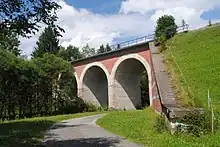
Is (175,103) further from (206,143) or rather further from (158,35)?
(158,35)

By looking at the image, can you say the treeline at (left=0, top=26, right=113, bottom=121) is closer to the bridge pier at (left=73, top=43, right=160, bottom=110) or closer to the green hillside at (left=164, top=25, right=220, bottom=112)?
the bridge pier at (left=73, top=43, right=160, bottom=110)

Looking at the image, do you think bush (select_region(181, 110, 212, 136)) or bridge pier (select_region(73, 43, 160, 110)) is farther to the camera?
bridge pier (select_region(73, 43, 160, 110))

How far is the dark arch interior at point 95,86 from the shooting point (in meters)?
49.3

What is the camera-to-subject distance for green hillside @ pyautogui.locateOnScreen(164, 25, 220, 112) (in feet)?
56.7

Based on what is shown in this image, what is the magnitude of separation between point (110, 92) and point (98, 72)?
711cm

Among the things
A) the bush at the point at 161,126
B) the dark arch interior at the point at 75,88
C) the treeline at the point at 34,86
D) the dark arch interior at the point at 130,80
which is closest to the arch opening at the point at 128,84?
the dark arch interior at the point at 130,80

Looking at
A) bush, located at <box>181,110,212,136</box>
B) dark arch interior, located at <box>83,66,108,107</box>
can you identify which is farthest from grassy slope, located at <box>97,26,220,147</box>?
dark arch interior, located at <box>83,66,108,107</box>

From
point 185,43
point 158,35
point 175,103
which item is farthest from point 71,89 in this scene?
point 175,103

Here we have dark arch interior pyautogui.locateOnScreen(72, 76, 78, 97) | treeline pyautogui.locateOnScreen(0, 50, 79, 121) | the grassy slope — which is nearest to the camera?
the grassy slope

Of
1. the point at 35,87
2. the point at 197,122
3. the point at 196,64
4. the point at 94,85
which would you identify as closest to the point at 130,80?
the point at 94,85

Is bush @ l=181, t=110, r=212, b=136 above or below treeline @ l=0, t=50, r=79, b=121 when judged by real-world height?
below

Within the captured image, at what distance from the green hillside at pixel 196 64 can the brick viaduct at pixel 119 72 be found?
429 cm

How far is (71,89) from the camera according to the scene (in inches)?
1843

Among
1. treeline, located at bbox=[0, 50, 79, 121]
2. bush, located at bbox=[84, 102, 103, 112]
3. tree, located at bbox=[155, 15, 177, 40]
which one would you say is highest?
tree, located at bbox=[155, 15, 177, 40]
